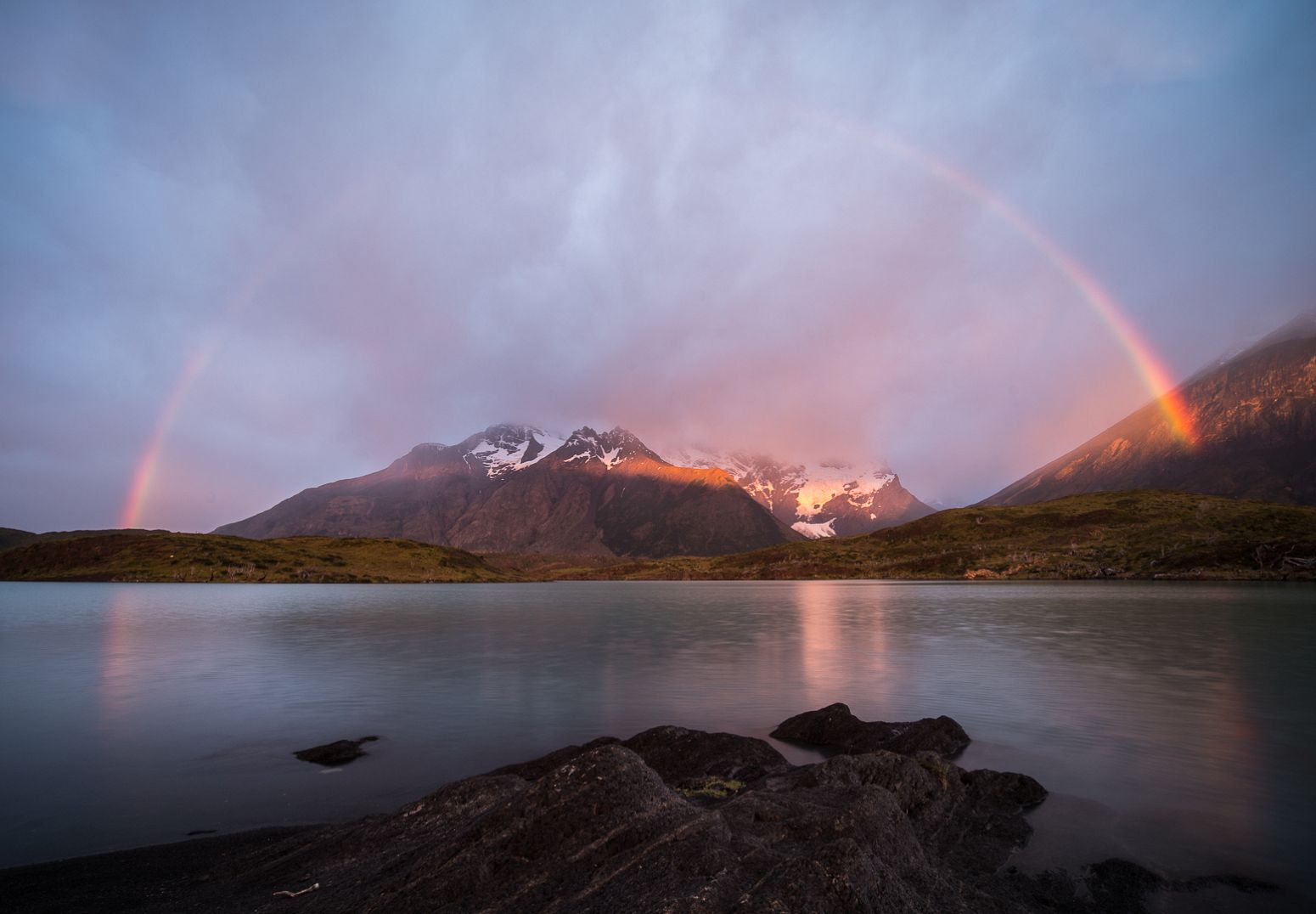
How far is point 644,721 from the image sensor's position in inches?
1197

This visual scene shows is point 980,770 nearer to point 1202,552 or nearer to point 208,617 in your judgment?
point 208,617

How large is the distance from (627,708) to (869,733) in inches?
503

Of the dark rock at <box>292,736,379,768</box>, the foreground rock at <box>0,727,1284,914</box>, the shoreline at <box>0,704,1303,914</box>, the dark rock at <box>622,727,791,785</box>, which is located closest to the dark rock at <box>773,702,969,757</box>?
the dark rock at <box>622,727,791,785</box>

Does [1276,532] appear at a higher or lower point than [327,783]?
higher

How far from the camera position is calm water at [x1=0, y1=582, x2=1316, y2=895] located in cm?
1766

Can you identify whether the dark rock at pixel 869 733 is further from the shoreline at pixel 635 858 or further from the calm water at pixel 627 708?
the shoreline at pixel 635 858

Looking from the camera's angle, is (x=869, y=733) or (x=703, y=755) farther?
(x=869, y=733)

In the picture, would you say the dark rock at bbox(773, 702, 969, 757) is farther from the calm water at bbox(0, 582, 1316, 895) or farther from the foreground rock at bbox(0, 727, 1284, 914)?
the foreground rock at bbox(0, 727, 1284, 914)

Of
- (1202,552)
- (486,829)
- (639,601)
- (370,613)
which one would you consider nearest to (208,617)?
(370,613)

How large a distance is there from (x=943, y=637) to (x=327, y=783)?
58.2 m

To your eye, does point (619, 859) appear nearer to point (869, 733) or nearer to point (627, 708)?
point (869, 733)

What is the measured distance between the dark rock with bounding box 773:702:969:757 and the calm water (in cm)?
101

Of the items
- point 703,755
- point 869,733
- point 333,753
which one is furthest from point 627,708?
point 333,753

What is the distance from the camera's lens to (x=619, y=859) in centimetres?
990
